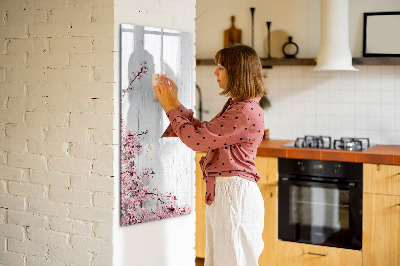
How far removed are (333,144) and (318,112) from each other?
0.46 m

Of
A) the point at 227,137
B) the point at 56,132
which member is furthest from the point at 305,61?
the point at 56,132

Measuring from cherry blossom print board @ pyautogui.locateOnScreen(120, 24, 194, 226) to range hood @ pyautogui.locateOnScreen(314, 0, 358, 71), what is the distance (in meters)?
1.61

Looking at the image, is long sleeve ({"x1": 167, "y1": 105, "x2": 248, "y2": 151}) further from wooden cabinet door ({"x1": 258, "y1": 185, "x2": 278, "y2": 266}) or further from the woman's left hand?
wooden cabinet door ({"x1": 258, "y1": 185, "x2": 278, "y2": 266})

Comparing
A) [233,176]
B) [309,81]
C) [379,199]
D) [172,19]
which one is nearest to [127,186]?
[233,176]

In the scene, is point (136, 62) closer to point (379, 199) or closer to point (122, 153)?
point (122, 153)

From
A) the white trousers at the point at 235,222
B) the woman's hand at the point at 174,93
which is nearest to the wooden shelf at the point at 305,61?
the woman's hand at the point at 174,93

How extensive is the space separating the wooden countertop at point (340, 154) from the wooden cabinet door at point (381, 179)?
0.14 ft

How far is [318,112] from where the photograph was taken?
15.3ft

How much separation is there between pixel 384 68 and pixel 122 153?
253 centimetres

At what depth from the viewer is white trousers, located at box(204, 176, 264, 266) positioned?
261cm

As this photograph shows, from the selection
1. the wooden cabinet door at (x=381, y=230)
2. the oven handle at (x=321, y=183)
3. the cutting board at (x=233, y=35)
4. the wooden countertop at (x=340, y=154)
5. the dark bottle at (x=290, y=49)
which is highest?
the cutting board at (x=233, y=35)

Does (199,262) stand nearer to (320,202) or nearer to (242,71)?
(320,202)

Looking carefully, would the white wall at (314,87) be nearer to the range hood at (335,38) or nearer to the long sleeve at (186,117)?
the range hood at (335,38)

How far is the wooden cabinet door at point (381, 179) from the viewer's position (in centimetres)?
377
